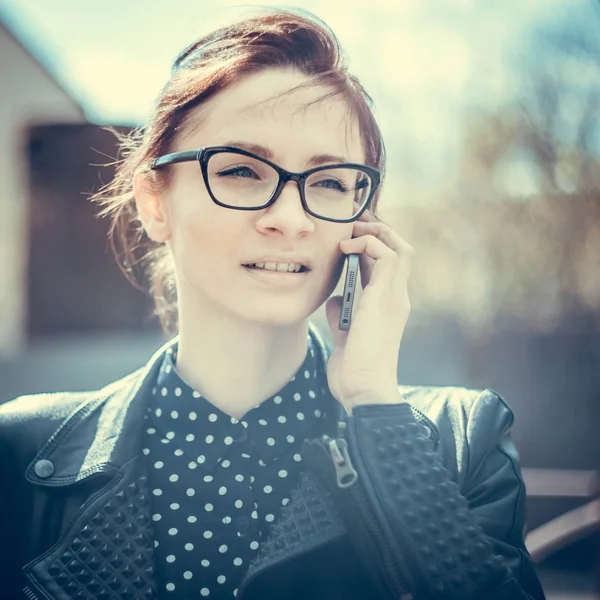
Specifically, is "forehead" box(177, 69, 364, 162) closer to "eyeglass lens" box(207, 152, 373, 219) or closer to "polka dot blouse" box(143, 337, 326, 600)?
"eyeglass lens" box(207, 152, 373, 219)

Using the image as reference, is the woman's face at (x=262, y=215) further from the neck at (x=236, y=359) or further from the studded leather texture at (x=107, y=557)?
the studded leather texture at (x=107, y=557)

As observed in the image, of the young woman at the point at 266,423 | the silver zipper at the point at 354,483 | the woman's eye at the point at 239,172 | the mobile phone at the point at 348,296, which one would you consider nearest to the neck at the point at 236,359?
the young woman at the point at 266,423

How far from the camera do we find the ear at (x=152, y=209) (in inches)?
58.6

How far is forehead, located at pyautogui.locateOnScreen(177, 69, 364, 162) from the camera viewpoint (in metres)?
1.30

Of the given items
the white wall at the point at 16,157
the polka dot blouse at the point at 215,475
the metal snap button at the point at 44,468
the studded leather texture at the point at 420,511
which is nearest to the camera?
the studded leather texture at the point at 420,511

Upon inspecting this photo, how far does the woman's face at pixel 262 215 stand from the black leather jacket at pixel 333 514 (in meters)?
0.30

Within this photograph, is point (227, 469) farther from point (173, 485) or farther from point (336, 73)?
point (336, 73)

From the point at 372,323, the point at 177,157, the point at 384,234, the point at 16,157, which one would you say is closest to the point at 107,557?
the point at 372,323

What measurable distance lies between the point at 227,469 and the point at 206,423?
114 mm

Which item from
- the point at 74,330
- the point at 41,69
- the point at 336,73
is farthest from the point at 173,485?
the point at 41,69

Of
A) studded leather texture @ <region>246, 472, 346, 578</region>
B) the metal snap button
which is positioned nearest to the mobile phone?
studded leather texture @ <region>246, 472, 346, 578</region>

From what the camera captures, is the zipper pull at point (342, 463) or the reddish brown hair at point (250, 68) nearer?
the zipper pull at point (342, 463)

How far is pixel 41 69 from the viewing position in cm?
737

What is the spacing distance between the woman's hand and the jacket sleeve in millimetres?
69
